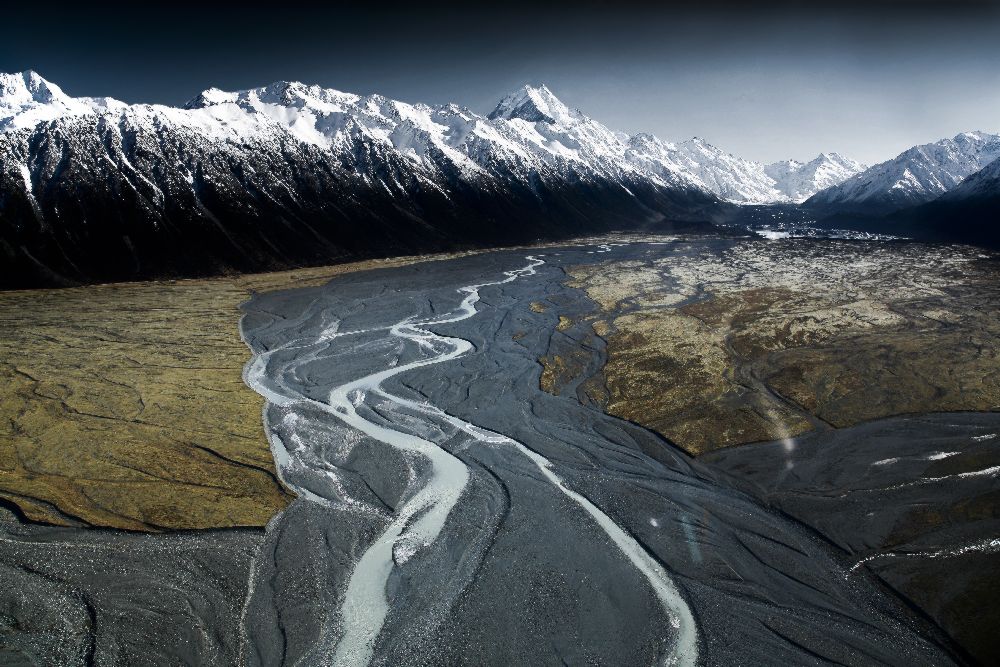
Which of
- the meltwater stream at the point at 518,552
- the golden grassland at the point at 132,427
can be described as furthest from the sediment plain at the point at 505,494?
the golden grassland at the point at 132,427

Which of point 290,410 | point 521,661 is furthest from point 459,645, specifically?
point 290,410

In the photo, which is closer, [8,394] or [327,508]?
[327,508]

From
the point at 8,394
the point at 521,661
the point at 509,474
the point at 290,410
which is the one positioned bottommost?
the point at 521,661

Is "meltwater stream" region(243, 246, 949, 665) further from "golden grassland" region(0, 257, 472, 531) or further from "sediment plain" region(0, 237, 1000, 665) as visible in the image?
"golden grassland" region(0, 257, 472, 531)

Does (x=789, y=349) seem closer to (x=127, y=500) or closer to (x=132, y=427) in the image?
(x=127, y=500)

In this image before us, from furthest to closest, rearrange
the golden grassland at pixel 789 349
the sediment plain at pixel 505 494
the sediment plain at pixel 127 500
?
the golden grassland at pixel 789 349, the sediment plain at pixel 505 494, the sediment plain at pixel 127 500

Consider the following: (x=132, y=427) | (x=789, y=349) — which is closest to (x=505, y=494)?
(x=132, y=427)

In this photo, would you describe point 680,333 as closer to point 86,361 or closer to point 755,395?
point 755,395

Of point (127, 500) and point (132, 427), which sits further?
point (132, 427)

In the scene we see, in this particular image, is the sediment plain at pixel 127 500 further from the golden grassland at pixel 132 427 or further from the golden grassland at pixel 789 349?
the golden grassland at pixel 789 349
